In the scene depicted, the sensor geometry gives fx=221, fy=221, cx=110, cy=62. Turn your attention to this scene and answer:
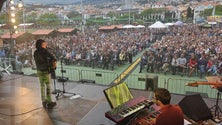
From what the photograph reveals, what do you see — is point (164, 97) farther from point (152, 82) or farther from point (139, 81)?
point (139, 81)

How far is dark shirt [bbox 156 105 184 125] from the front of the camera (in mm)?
2516

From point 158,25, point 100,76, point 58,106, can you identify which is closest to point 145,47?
point 158,25

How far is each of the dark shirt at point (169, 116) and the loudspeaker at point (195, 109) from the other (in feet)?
4.52

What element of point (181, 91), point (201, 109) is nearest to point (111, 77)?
point (181, 91)

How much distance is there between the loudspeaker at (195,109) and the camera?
12.6 ft

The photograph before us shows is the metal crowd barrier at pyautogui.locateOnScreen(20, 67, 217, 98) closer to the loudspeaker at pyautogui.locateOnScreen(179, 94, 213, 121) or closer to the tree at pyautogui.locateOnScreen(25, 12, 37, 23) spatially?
the loudspeaker at pyautogui.locateOnScreen(179, 94, 213, 121)

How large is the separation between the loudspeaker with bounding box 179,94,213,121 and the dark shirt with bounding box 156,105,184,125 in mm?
1378

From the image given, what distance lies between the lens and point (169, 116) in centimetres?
252

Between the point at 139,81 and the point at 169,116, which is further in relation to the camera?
the point at 139,81

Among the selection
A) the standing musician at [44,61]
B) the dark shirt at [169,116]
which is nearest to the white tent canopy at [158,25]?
the standing musician at [44,61]

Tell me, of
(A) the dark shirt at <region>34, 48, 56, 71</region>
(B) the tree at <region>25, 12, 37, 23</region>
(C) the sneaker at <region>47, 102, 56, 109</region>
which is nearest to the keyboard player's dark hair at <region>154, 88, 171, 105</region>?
A: (A) the dark shirt at <region>34, 48, 56, 71</region>

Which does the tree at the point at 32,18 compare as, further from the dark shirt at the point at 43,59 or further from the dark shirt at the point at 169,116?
the dark shirt at the point at 169,116

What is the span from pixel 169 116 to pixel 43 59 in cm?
303

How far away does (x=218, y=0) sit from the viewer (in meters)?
8.83
